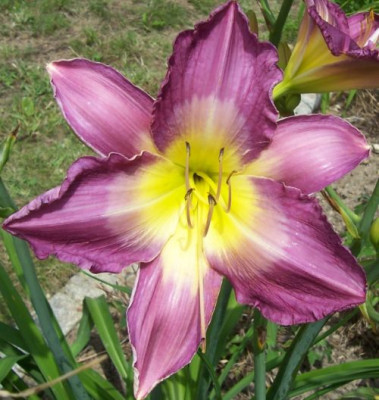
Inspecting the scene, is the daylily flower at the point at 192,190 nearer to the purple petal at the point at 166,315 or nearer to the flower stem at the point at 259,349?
the purple petal at the point at 166,315

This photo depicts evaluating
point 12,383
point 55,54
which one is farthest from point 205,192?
point 55,54

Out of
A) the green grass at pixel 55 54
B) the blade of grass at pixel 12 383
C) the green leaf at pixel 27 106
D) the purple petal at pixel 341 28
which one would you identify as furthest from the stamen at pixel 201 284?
the green leaf at pixel 27 106

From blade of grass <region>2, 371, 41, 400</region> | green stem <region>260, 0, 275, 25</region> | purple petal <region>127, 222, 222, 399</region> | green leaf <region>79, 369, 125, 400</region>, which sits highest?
green stem <region>260, 0, 275, 25</region>

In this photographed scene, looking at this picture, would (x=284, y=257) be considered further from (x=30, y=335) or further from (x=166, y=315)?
(x=30, y=335)

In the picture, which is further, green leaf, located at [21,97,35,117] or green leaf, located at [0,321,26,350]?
green leaf, located at [21,97,35,117]

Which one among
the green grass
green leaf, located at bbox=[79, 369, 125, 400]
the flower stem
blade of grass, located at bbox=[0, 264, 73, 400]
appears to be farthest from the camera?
the green grass

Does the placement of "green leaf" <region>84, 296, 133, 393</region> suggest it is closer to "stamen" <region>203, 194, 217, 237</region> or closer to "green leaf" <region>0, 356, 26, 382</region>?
"green leaf" <region>0, 356, 26, 382</region>

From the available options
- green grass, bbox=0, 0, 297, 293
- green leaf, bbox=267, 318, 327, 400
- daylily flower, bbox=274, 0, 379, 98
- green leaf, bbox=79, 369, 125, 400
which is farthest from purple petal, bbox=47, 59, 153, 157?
green grass, bbox=0, 0, 297, 293
